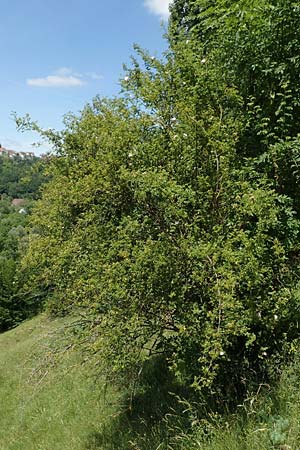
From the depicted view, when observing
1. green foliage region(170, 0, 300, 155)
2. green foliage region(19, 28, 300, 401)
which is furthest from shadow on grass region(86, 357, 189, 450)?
green foliage region(170, 0, 300, 155)

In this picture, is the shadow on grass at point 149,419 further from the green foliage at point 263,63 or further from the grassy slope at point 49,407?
the green foliage at point 263,63

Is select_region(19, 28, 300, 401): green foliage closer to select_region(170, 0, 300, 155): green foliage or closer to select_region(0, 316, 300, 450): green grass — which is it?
select_region(170, 0, 300, 155): green foliage

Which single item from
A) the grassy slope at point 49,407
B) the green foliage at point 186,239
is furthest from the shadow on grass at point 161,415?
the grassy slope at point 49,407

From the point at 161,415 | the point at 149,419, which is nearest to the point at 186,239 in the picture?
the point at 161,415

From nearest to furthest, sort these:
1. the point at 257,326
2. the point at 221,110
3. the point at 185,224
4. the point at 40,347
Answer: the point at 185,224
the point at 221,110
the point at 257,326
the point at 40,347

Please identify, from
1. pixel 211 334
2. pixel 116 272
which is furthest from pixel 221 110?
pixel 211 334

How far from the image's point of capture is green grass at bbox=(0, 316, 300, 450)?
321 cm

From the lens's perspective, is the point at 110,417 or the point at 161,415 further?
the point at 110,417

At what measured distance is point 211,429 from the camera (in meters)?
3.50

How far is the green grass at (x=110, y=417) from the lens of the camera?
127 inches

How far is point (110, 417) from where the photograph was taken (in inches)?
225

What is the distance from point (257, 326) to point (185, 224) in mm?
1243

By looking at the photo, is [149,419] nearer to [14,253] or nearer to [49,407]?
[49,407]

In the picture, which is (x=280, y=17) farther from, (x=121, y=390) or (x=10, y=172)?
(x=10, y=172)
